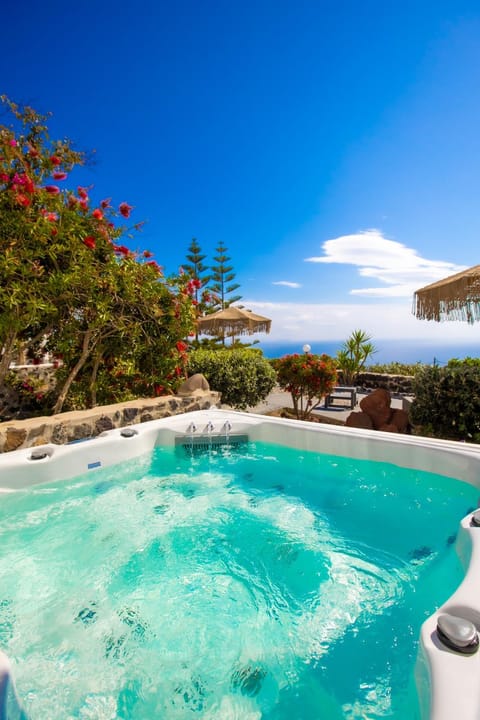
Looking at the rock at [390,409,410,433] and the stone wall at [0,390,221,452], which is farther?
the rock at [390,409,410,433]

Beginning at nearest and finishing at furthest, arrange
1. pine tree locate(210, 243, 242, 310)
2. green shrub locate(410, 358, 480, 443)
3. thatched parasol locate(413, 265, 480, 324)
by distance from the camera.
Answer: green shrub locate(410, 358, 480, 443) → thatched parasol locate(413, 265, 480, 324) → pine tree locate(210, 243, 242, 310)

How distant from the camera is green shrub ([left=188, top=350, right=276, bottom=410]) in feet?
17.0

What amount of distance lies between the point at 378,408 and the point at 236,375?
1.92m

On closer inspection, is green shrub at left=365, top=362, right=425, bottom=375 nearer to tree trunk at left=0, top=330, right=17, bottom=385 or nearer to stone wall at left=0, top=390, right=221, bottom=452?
stone wall at left=0, top=390, right=221, bottom=452

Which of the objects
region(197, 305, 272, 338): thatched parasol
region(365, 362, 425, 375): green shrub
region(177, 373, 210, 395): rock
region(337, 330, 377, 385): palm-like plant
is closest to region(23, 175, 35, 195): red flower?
region(177, 373, 210, 395): rock

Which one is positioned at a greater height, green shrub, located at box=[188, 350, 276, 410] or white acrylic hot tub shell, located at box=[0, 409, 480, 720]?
green shrub, located at box=[188, 350, 276, 410]

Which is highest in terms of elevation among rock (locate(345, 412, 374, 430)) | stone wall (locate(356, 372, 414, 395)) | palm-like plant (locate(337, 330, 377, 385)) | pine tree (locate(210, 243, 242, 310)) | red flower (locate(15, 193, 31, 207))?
pine tree (locate(210, 243, 242, 310))

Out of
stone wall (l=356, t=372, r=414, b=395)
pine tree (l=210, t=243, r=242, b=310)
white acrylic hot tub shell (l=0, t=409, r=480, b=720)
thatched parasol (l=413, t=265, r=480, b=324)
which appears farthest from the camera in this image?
pine tree (l=210, t=243, r=242, b=310)

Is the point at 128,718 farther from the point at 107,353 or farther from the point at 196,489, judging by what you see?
the point at 107,353

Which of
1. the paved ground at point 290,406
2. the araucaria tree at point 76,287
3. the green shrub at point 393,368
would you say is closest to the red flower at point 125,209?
the araucaria tree at point 76,287

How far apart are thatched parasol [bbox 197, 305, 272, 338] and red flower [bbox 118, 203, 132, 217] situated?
689 cm

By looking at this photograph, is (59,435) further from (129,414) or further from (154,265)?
(154,265)

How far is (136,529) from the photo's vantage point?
224 centimetres

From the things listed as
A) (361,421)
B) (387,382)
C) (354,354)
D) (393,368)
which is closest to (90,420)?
(361,421)
